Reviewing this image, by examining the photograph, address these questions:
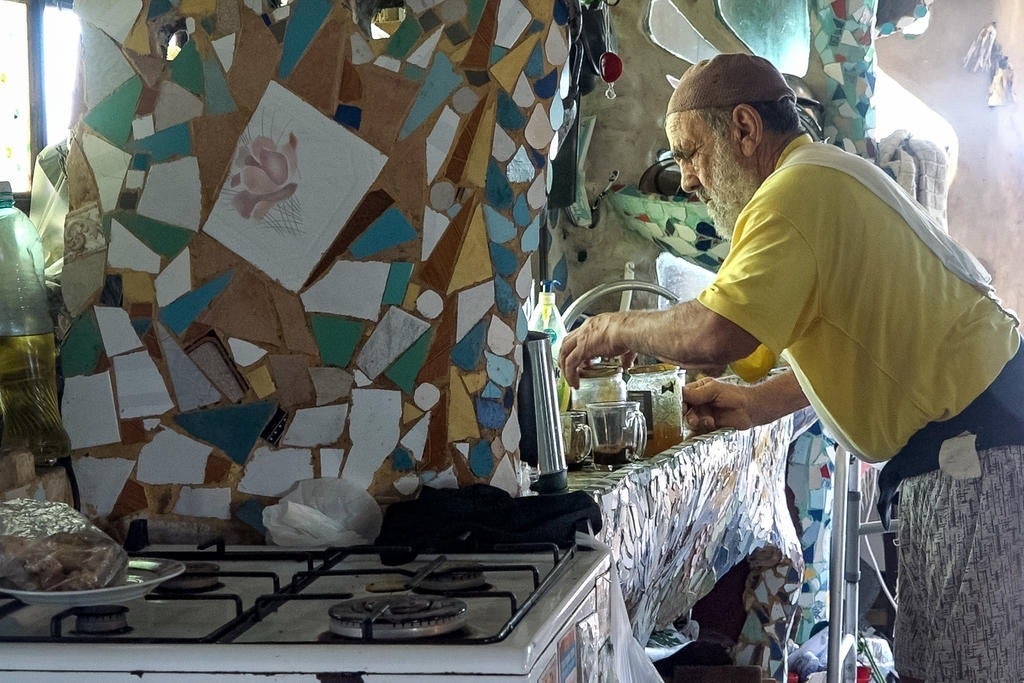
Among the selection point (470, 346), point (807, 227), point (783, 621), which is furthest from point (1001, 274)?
point (470, 346)

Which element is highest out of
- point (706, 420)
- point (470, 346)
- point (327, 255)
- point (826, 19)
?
point (826, 19)

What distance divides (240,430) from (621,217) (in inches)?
86.0

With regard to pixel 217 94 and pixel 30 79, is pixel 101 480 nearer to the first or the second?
pixel 217 94

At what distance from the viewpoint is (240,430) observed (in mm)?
1428

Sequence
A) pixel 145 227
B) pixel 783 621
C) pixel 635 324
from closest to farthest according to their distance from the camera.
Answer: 1. pixel 145 227
2. pixel 635 324
3. pixel 783 621

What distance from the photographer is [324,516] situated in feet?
4.54

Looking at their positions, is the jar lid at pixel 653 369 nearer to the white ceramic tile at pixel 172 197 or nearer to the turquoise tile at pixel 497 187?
the turquoise tile at pixel 497 187

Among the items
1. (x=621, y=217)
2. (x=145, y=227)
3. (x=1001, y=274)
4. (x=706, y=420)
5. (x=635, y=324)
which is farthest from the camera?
(x=1001, y=274)

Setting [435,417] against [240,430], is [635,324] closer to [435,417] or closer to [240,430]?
[435,417]

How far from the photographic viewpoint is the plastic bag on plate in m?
Answer: 1.06

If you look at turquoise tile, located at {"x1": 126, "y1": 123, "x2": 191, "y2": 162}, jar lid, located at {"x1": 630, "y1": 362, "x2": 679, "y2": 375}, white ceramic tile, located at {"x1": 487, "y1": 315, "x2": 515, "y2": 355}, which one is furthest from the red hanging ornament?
turquoise tile, located at {"x1": 126, "y1": 123, "x2": 191, "y2": 162}

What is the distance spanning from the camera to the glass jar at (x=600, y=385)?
2.02 m

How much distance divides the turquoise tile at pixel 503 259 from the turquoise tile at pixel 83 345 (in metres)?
0.49

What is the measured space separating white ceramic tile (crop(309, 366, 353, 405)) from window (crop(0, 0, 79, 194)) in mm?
776
